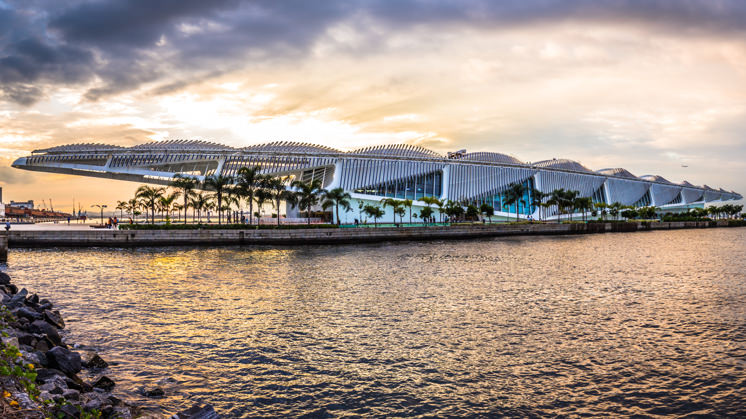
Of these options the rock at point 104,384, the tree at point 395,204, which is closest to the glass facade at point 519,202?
the tree at point 395,204

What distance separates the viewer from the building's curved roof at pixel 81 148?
82.1m

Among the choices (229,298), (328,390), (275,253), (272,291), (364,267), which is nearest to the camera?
(328,390)

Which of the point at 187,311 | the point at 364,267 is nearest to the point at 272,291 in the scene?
the point at 187,311

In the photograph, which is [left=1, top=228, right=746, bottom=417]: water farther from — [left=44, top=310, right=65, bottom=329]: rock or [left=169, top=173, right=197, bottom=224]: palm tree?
[left=169, top=173, right=197, bottom=224]: palm tree

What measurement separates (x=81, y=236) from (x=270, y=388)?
49.5 metres

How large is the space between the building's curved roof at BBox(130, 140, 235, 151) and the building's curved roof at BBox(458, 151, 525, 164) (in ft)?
180

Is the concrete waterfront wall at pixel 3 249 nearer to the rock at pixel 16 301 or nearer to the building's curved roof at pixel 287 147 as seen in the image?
the rock at pixel 16 301

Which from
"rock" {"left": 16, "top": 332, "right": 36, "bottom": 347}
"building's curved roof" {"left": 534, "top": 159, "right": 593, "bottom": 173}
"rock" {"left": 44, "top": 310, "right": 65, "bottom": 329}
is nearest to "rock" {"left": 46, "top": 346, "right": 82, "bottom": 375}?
"rock" {"left": 16, "top": 332, "right": 36, "bottom": 347}

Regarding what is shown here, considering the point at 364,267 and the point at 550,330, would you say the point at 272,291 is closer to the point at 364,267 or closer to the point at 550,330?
the point at 364,267

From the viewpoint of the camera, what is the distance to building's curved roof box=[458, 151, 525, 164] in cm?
11625

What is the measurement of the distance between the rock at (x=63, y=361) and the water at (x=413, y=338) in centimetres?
124

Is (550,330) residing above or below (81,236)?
below

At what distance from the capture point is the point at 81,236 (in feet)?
171

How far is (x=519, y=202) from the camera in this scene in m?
121
